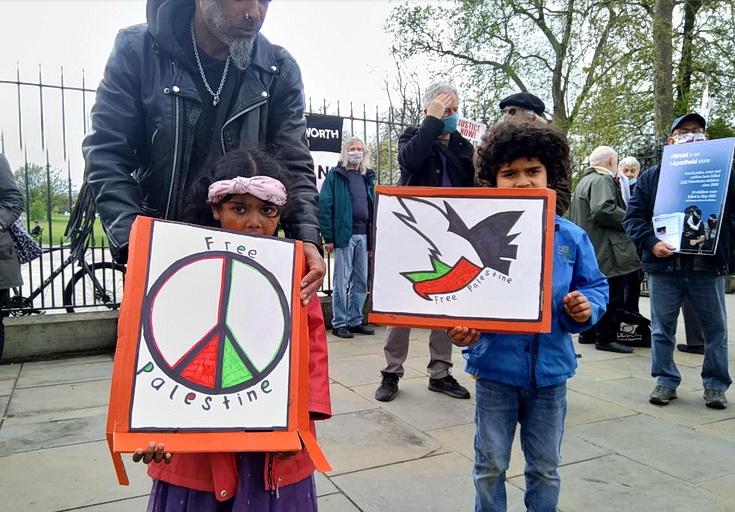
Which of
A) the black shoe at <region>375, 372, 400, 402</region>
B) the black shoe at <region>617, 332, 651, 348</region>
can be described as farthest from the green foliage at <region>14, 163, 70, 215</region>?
the black shoe at <region>617, 332, 651, 348</region>

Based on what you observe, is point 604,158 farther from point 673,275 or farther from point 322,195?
point 322,195

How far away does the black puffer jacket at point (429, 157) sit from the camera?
3637 millimetres

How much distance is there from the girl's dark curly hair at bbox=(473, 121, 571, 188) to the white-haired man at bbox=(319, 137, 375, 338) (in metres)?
4.18

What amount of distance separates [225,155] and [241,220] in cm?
28

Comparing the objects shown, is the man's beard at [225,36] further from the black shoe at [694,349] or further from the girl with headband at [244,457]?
the black shoe at [694,349]

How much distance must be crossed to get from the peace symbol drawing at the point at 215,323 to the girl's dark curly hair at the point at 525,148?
41.1 inches

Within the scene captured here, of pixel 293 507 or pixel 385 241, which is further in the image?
pixel 385 241

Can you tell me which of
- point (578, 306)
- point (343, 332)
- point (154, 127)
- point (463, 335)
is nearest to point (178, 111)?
point (154, 127)

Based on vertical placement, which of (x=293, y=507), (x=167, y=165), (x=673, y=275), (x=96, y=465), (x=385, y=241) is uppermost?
(x=167, y=165)

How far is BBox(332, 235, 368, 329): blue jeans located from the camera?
650 cm

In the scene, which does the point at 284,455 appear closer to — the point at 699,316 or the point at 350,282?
the point at 699,316

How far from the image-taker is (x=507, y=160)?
2.19 metres

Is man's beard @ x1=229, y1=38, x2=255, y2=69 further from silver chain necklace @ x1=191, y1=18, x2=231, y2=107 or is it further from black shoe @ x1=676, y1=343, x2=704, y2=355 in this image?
black shoe @ x1=676, y1=343, x2=704, y2=355

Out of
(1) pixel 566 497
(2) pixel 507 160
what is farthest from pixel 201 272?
(1) pixel 566 497
